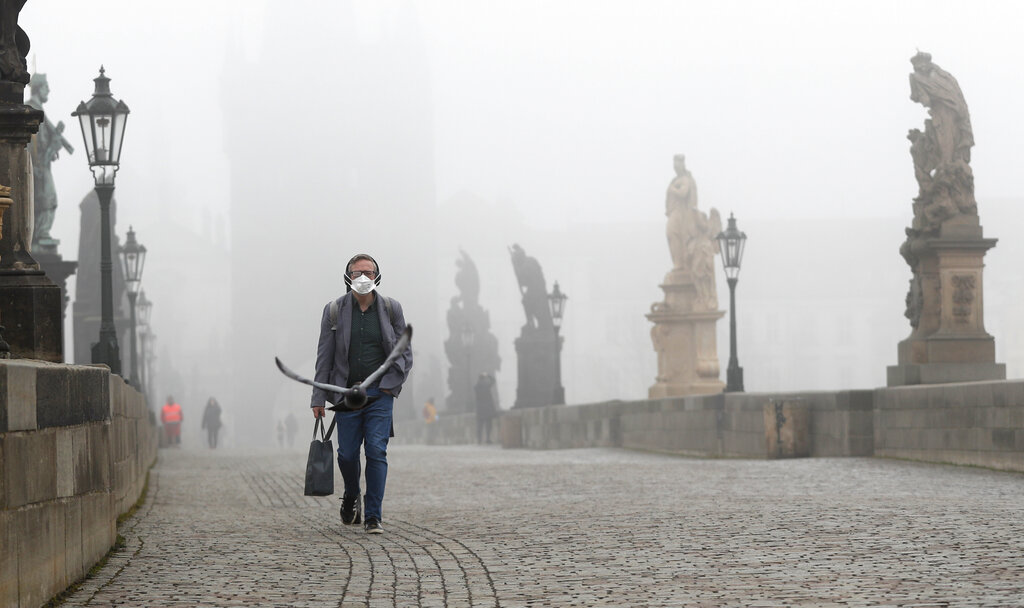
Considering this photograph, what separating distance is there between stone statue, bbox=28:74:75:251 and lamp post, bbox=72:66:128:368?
6.33 meters

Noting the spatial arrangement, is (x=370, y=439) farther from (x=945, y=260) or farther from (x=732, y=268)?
(x=732, y=268)

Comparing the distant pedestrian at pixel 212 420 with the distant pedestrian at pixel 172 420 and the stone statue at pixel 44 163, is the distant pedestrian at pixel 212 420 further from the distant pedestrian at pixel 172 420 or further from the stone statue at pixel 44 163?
the stone statue at pixel 44 163

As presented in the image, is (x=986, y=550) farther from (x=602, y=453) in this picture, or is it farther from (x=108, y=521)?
(x=602, y=453)

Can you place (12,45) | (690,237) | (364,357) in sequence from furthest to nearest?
1. (690,237)
2. (12,45)
3. (364,357)

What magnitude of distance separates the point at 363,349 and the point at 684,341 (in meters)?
24.6

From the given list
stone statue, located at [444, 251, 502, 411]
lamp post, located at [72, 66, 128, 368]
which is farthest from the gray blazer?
stone statue, located at [444, 251, 502, 411]

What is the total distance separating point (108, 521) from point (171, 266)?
122 m

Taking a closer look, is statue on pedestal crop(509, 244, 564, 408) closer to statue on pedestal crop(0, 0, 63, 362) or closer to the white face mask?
statue on pedestal crop(0, 0, 63, 362)

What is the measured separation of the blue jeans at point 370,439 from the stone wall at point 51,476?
4.92ft

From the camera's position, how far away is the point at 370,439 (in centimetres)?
920

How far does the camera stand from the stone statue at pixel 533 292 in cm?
4488

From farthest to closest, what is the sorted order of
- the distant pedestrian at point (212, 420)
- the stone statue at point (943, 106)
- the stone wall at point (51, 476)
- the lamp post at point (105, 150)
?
the distant pedestrian at point (212, 420) < the stone statue at point (943, 106) < the lamp post at point (105, 150) < the stone wall at point (51, 476)

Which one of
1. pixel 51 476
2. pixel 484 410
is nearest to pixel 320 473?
pixel 51 476

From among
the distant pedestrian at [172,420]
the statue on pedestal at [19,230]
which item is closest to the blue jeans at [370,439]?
the statue on pedestal at [19,230]
